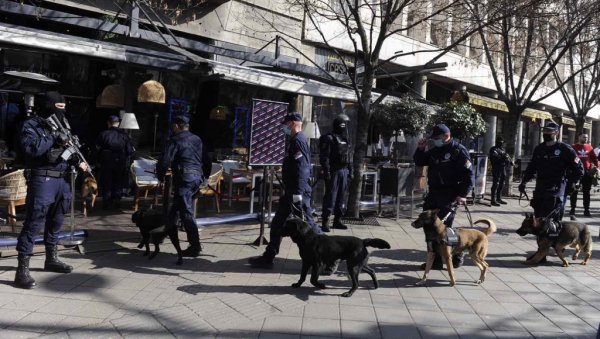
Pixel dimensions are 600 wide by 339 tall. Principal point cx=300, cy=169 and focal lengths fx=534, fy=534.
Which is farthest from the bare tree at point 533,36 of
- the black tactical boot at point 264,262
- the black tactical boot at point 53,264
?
the black tactical boot at point 53,264

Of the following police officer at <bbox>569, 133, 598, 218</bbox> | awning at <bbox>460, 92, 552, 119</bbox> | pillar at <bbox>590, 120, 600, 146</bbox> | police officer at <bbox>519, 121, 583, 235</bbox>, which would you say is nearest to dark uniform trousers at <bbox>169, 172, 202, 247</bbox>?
police officer at <bbox>519, 121, 583, 235</bbox>

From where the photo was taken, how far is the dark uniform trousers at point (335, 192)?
8805 millimetres

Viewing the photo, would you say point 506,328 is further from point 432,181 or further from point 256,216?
point 256,216

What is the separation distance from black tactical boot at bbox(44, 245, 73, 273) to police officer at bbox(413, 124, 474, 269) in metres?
4.15

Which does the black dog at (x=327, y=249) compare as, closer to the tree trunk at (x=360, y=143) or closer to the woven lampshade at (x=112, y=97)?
the tree trunk at (x=360, y=143)

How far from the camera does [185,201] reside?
6379 mm

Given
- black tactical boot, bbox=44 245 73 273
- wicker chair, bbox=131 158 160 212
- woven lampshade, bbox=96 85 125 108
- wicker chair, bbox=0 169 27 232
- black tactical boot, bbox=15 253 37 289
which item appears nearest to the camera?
black tactical boot, bbox=15 253 37 289

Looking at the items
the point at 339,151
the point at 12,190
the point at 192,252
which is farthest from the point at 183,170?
the point at 339,151

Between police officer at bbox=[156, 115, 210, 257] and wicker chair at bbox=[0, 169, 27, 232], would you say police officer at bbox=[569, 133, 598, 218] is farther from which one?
wicker chair at bbox=[0, 169, 27, 232]

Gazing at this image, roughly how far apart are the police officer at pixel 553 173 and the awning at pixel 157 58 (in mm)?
5448

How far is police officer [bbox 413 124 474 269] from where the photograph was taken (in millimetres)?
6359

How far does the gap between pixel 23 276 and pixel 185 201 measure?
6.25 ft

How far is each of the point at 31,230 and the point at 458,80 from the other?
68.0ft

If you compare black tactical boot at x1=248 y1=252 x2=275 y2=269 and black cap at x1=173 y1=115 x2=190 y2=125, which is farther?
black cap at x1=173 y1=115 x2=190 y2=125
